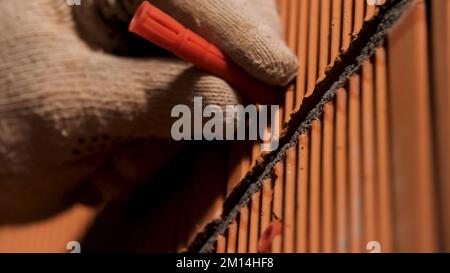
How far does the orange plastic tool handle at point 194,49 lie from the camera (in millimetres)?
534

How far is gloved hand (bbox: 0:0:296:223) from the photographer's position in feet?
1.88

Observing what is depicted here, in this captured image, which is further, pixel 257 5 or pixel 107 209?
pixel 107 209

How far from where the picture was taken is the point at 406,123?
1.45 ft

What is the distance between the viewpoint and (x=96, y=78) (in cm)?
60

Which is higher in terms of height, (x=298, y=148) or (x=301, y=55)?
(x=301, y=55)

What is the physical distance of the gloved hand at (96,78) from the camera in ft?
1.88

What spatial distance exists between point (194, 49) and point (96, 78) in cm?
11

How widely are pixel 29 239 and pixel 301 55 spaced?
0.44 m

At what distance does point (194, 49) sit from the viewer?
56cm

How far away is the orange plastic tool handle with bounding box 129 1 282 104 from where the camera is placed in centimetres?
53

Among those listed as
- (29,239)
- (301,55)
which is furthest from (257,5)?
(29,239)

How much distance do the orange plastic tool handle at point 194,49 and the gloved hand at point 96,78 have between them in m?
0.01

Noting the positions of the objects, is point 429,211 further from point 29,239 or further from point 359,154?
point 29,239

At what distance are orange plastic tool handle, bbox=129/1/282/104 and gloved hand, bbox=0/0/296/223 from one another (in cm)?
1
